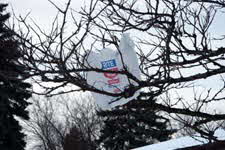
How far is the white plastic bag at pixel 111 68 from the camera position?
10.7 feet

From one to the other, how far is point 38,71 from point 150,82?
3.45ft

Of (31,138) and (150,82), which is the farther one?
(31,138)

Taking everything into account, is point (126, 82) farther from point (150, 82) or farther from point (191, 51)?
point (191, 51)

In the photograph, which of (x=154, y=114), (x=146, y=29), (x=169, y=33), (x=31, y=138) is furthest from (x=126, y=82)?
(x=31, y=138)

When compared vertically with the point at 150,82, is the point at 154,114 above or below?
below

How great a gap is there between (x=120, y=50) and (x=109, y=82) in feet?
0.98

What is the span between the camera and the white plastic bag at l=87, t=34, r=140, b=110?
3250mm

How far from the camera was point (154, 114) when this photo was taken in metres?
4.45

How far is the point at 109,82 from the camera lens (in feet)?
10.8

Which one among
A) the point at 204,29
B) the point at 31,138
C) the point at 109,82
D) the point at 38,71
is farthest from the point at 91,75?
the point at 31,138

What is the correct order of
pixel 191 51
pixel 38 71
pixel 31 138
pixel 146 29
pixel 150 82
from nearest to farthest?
1. pixel 38 71
2. pixel 150 82
3. pixel 191 51
4. pixel 146 29
5. pixel 31 138

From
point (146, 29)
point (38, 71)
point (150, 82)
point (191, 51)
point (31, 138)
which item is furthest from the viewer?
point (31, 138)

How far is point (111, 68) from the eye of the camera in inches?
130

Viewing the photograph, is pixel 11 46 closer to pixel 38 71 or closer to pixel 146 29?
pixel 38 71
